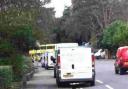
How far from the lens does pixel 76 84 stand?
30.0 meters

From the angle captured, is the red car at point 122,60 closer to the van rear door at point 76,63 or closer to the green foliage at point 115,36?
the van rear door at point 76,63

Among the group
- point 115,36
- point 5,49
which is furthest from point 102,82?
point 115,36

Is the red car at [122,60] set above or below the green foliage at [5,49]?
below

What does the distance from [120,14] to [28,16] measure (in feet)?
289

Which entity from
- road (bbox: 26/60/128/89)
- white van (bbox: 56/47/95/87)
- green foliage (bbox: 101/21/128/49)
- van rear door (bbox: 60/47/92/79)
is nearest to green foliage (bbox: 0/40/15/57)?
road (bbox: 26/60/128/89)

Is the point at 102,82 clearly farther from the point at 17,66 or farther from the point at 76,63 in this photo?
the point at 17,66

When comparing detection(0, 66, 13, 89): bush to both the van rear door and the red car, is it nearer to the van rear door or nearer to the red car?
the van rear door

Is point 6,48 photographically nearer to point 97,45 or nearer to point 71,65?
point 71,65

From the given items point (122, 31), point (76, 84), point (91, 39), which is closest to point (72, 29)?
point (91, 39)

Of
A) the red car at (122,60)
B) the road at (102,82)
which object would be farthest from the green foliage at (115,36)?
the red car at (122,60)

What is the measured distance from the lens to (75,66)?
28.7 meters

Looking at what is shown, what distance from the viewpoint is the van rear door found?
1125 inches

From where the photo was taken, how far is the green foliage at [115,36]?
90750mm

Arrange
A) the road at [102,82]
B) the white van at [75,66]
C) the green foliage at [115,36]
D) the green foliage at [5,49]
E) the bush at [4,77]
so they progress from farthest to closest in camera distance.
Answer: the green foliage at [115,36], the white van at [75,66], the road at [102,82], the green foliage at [5,49], the bush at [4,77]
